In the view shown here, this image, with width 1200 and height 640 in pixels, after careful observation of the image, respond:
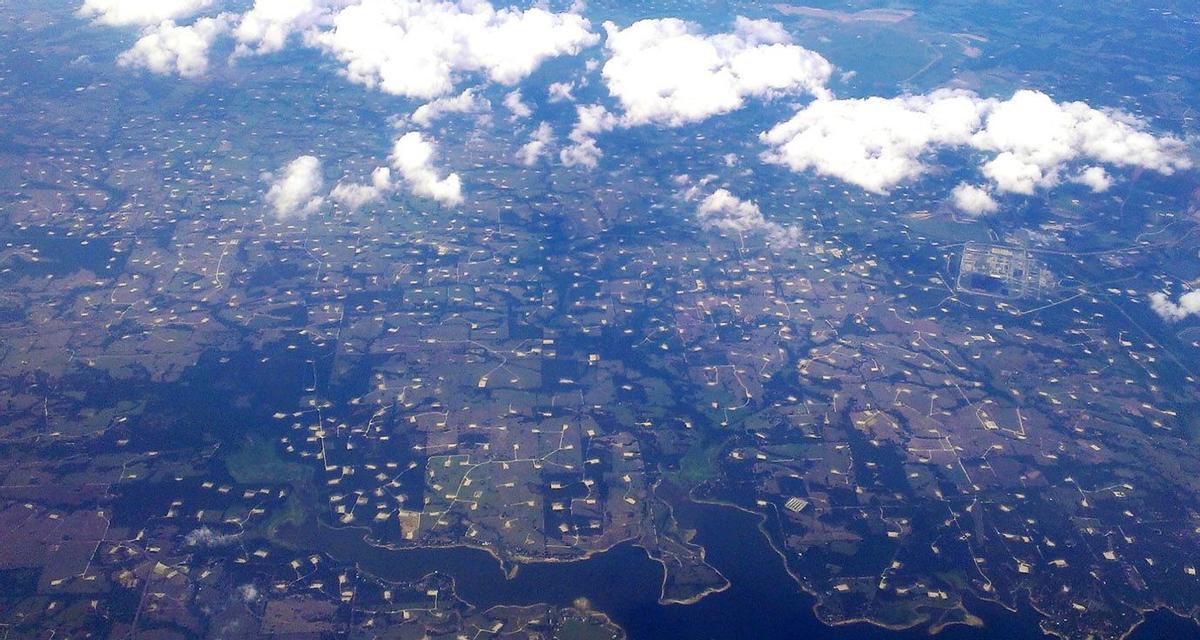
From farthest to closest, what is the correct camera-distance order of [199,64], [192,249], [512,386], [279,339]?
[199,64], [192,249], [279,339], [512,386]

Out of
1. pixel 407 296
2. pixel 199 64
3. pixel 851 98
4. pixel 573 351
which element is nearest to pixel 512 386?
pixel 573 351

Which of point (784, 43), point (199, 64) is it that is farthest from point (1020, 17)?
point (199, 64)

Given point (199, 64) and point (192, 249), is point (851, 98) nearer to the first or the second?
point (192, 249)

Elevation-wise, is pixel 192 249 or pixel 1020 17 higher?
pixel 192 249

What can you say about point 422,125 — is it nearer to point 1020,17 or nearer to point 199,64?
point 199,64

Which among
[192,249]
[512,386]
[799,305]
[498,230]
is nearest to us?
[512,386]

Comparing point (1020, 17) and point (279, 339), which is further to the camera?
point (1020, 17)
